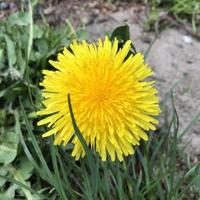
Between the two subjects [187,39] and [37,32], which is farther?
[187,39]

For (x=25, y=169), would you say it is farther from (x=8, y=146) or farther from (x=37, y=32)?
(x=37, y=32)

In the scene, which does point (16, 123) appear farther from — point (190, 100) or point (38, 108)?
point (190, 100)

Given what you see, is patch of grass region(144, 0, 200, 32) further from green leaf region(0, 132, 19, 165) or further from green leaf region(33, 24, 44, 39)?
green leaf region(0, 132, 19, 165)

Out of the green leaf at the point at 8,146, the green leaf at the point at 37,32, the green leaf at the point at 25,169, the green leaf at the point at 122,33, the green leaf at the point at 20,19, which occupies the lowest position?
the green leaf at the point at 25,169

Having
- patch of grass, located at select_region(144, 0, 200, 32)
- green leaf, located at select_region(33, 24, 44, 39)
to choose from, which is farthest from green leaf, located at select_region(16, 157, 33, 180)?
patch of grass, located at select_region(144, 0, 200, 32)

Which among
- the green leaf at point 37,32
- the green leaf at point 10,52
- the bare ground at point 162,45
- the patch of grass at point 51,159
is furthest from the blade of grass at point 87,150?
the green leaf at point 37,32

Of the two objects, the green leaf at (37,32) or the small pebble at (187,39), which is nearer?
the green leaf at (37,32)

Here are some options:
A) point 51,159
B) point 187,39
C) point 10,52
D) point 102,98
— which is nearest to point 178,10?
point 187,39

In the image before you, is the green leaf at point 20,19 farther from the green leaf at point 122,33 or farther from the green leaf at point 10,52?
the green leaf at point 122,33
